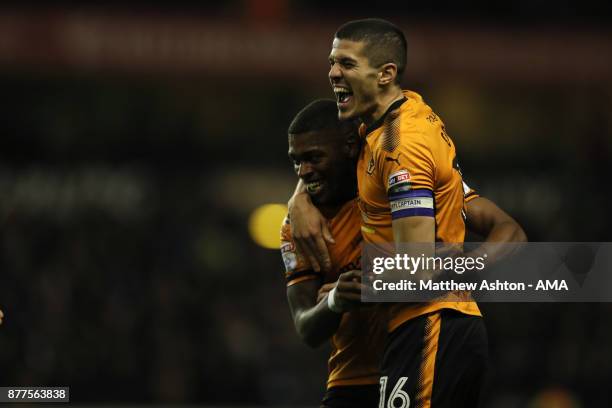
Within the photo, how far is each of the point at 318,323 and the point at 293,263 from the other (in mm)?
539

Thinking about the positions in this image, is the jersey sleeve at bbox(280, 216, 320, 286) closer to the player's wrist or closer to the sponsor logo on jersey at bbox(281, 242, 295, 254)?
the sponsor logo on jersey at bbox(281, 242, 295, 254)

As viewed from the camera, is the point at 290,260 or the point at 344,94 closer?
the point at 344,94

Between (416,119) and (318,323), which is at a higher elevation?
(416,119)

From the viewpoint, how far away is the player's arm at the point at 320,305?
14.0 feet

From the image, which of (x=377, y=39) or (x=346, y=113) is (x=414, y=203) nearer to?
(x=346, y=113)

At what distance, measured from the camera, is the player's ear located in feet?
14.9

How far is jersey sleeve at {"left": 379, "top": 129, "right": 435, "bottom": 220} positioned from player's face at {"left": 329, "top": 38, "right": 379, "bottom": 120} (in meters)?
0.36

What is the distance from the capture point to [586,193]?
12742 mm

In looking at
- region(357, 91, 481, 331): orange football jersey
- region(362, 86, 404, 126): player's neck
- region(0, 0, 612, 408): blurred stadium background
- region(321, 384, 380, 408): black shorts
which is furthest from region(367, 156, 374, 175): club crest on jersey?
region(0, 0, 612, 408): blurred stadium background

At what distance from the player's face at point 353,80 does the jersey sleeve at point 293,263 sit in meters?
0.91

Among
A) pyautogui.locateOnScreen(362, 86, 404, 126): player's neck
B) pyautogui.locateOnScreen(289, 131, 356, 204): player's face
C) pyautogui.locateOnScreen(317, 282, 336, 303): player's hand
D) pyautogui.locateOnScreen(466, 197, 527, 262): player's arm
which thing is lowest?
pyautogui.locateOnScreen(317, 282, 336, 303): player's hand

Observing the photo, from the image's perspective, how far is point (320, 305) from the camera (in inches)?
187

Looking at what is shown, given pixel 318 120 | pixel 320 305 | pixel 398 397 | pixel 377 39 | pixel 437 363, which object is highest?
pixel 377 39

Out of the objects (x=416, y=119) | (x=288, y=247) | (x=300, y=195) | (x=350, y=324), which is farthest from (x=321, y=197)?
(x=416, y=119)
